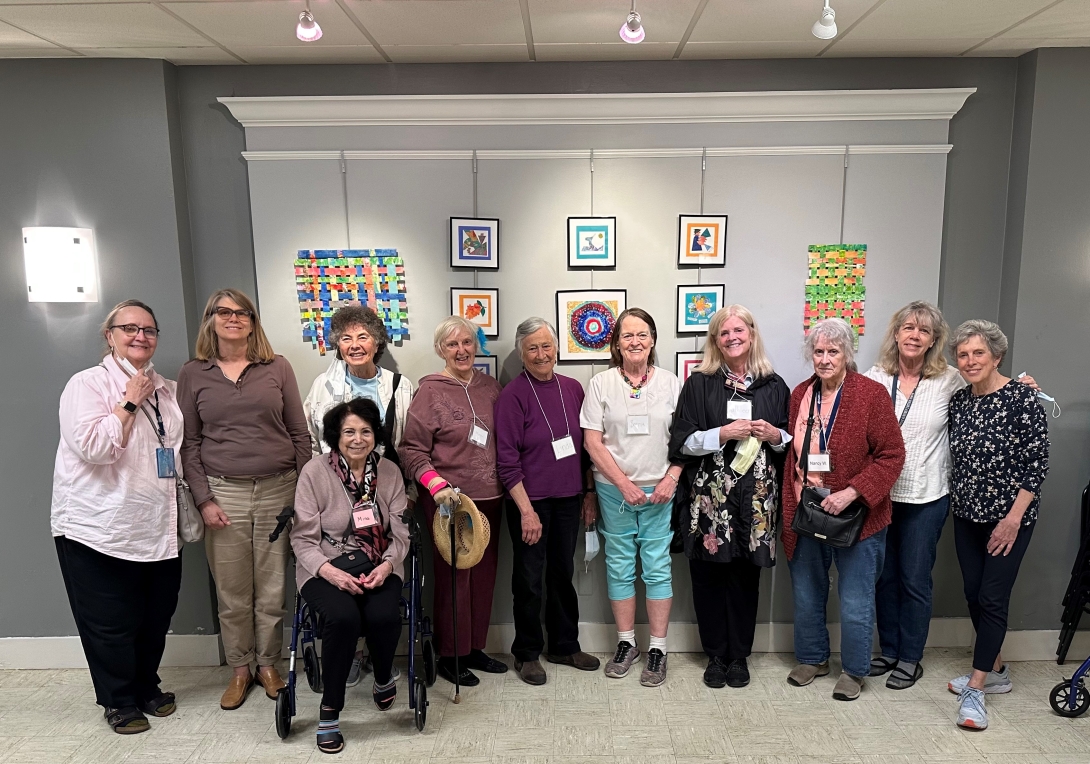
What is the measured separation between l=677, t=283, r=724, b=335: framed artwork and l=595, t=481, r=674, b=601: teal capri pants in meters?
0.87

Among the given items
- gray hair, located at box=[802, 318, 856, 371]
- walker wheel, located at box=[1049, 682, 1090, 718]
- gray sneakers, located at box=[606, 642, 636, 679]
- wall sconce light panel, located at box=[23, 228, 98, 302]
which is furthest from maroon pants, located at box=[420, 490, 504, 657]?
walker wheel, located at box=[1049, 682, 1090, 718]

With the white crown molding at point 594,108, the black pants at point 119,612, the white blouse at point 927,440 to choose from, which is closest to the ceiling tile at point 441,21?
the white crown molding at point 594,108

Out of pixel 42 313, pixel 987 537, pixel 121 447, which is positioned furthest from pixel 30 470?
pixel 987 537

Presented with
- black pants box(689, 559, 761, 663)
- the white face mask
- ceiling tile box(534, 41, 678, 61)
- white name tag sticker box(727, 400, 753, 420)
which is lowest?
black pants box(689, 559, 761, 663)

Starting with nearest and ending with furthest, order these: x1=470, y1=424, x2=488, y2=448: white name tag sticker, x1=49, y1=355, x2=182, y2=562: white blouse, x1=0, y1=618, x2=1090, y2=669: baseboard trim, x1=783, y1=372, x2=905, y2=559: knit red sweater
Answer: x1=49, y1=355, x2=182, y2=562: white blouse < x1=783, y1=372, x2=905, y2=559: knit red sweater < x1=470, y1=424, x2=488, y2=448: white name tag sticker < x1=0, y1=618, x2=1090, y2=669: baseboard trim

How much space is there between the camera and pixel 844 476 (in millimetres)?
2875

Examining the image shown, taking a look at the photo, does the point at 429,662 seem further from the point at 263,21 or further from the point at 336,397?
the point at 263,21

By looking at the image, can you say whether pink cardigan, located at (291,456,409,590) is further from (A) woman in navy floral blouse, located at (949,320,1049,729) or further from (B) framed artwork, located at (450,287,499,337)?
(A) woman in navy floral blouse, located at (949,320,1049,729)

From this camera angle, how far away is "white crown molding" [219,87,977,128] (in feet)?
10.7

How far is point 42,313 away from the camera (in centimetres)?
328

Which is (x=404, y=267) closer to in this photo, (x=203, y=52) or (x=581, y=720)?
(x=203, y=52)

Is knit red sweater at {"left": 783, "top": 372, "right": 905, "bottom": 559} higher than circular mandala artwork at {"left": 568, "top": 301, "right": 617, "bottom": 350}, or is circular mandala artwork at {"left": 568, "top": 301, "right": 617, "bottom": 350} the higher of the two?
circular mandala artwork at {"left": 568, "top": 301, "right": 617, "bottom": 350}

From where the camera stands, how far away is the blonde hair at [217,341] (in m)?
2.91

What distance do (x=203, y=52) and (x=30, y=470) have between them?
221 cm
